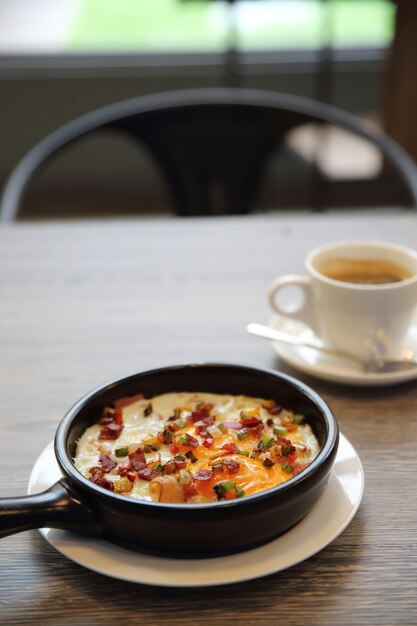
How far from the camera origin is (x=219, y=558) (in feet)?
2.06

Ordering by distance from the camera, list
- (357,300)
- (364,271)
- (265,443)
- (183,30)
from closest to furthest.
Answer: (265,443) < (357,300) < (364,271) < (183,30)

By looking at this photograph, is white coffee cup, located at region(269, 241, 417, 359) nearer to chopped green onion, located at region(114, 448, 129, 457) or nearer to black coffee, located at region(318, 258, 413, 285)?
black coffee, located at region(318, 258, 413, 285)

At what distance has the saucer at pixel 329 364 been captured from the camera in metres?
0.93

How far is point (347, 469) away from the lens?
0.74 metres

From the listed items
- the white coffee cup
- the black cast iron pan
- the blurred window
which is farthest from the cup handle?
the blurred window

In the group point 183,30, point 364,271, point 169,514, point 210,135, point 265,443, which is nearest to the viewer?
point 169,514

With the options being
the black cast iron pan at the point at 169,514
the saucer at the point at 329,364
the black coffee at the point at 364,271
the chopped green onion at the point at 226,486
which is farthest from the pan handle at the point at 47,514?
the black coffee at the point at 364,271

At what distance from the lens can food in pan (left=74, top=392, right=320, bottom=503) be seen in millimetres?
666

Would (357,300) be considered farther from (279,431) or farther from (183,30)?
(183,30)

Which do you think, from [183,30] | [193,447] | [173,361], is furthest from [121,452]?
[183,30]

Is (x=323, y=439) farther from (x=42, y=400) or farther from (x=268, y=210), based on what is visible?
(x=268, y=210)

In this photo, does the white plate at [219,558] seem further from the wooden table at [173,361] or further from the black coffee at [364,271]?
the black coffee at [364,271]

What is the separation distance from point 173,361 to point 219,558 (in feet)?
1.34

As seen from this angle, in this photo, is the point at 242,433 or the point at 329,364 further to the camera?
the point at 329,364
